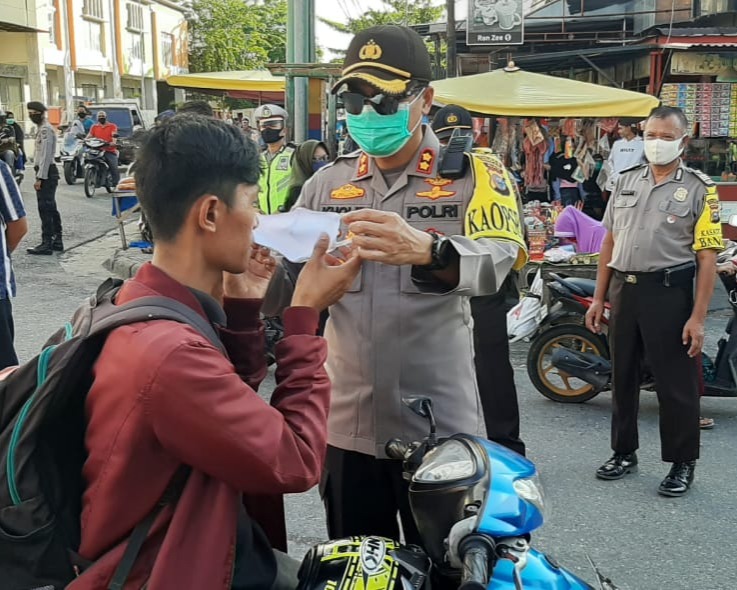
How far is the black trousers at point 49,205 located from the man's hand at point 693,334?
843 centimetres

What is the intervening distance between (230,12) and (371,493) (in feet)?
154

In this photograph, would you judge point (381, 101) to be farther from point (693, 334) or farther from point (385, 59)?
point (693, 334)

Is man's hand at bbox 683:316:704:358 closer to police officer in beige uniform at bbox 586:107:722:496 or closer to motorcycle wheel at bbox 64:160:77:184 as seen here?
police officer in beige uniform at bbox 586:107:722:496

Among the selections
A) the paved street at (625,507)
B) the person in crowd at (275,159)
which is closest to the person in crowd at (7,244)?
the person in crowd at (275,159)

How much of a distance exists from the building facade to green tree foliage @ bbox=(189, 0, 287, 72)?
1.96 meters

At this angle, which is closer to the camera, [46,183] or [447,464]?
[447,464]

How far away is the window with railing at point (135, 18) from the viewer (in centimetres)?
4544

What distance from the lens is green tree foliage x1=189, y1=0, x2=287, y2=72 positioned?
4562cm

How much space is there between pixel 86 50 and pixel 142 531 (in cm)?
4276

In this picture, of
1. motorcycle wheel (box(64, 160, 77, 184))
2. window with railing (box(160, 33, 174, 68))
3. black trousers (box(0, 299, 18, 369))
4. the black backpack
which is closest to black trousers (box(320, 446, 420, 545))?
the black backpack

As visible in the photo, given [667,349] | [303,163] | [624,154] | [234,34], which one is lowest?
[667,349]

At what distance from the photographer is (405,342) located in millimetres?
2111

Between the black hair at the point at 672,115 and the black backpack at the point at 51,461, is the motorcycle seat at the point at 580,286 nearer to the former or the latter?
the black hair at the point at 672,115

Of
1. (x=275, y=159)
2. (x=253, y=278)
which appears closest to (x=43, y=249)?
(x=275, y=159)
